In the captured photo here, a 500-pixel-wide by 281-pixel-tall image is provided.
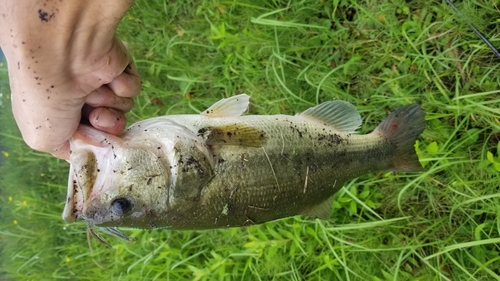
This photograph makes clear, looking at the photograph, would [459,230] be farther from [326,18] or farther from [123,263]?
[123,263]

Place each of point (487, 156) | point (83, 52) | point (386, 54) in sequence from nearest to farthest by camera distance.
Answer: point (83, 52) → point (487, 156) → point (386, 54)

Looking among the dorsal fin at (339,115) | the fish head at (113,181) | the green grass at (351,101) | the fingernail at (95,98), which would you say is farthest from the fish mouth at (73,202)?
the green grass at (351,101)

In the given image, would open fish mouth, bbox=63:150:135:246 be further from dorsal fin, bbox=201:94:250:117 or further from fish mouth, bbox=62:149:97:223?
dorsal fin, bbox=201:94:250:117

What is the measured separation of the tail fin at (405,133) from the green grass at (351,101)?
555 millimetres

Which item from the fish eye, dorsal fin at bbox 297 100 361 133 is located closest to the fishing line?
dorsal fin at bbox 297 100 361 133

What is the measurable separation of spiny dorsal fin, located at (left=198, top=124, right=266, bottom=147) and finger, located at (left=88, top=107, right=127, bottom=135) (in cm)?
37

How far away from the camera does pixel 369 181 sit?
325cm

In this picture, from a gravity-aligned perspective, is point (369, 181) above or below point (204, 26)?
below

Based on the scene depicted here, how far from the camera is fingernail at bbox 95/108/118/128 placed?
183 cm

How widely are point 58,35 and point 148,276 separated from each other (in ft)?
8.79

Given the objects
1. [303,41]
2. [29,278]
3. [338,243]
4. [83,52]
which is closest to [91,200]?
[83,52]

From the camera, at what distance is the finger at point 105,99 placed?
1.85 m

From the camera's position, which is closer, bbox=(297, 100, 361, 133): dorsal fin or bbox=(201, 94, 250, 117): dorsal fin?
bbox=(201, 94, 250, 117): dorsal fin

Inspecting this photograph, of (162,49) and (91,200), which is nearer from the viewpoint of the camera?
(91,200)
